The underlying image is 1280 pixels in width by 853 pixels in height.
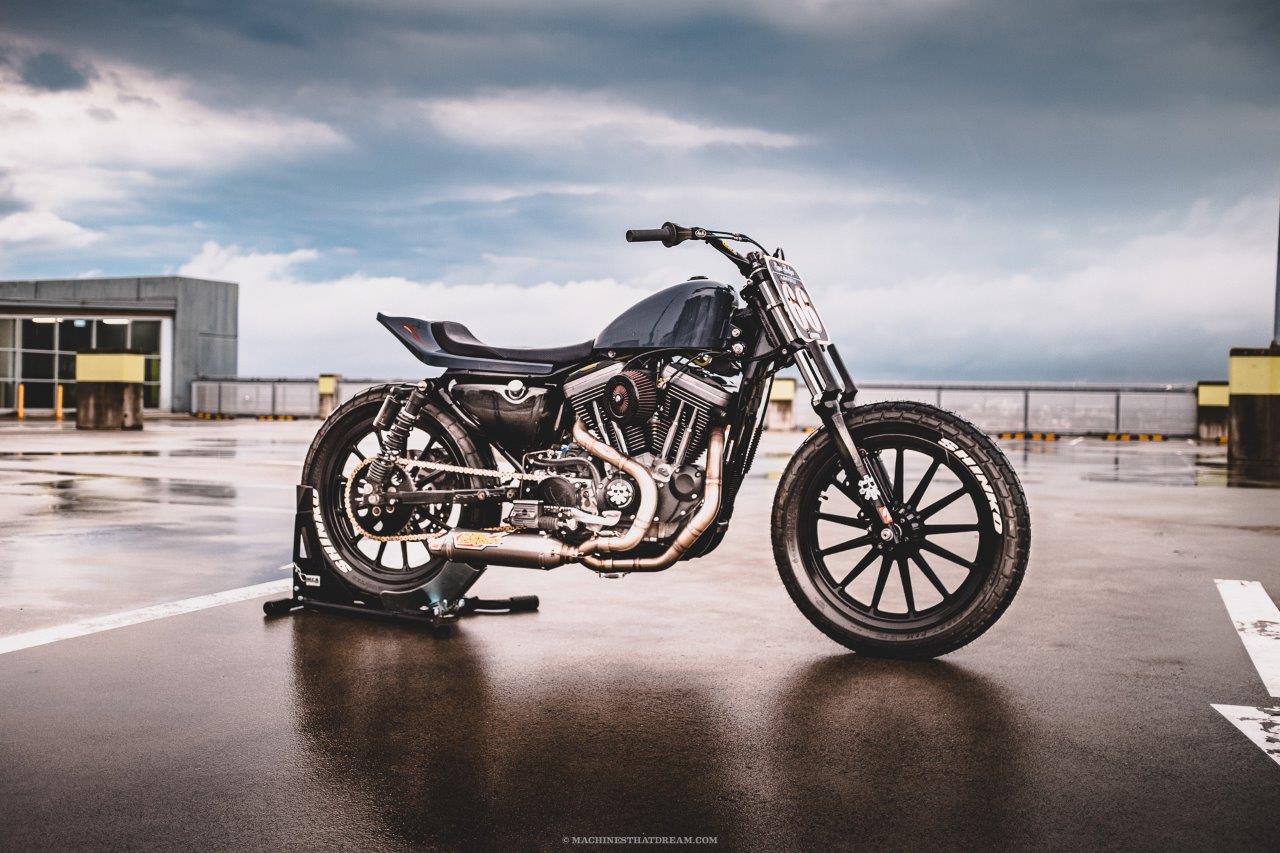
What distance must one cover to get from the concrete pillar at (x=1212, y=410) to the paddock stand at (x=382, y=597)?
98.2 ft

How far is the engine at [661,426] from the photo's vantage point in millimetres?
4504

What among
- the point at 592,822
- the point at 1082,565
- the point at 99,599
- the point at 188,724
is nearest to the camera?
the point at 592,822

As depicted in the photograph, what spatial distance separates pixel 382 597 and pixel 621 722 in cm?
196

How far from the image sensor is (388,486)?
524 centimetres

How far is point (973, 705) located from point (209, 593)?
3921 millimetres

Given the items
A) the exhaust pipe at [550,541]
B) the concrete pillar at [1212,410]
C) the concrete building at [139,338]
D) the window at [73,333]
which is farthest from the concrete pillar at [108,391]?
the concrete pillar at [1212,410]

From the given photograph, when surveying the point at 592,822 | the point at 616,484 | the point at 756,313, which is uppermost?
the point at 756,313

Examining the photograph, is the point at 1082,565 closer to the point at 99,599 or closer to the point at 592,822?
the point at 592,822

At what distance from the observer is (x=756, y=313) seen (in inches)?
181

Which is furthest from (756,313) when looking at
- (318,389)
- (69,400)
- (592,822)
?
(69,400)

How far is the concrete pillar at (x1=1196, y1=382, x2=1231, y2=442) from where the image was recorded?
98.3 feet

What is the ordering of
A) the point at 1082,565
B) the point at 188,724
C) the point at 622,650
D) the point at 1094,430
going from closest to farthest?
the point at 188,724 → the point at 622,650 → the point at 1082,565 → the point at 1094,430

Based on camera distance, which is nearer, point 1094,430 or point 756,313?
point 756,313

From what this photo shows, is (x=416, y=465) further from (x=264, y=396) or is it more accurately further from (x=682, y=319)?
(x=264, y=396)
